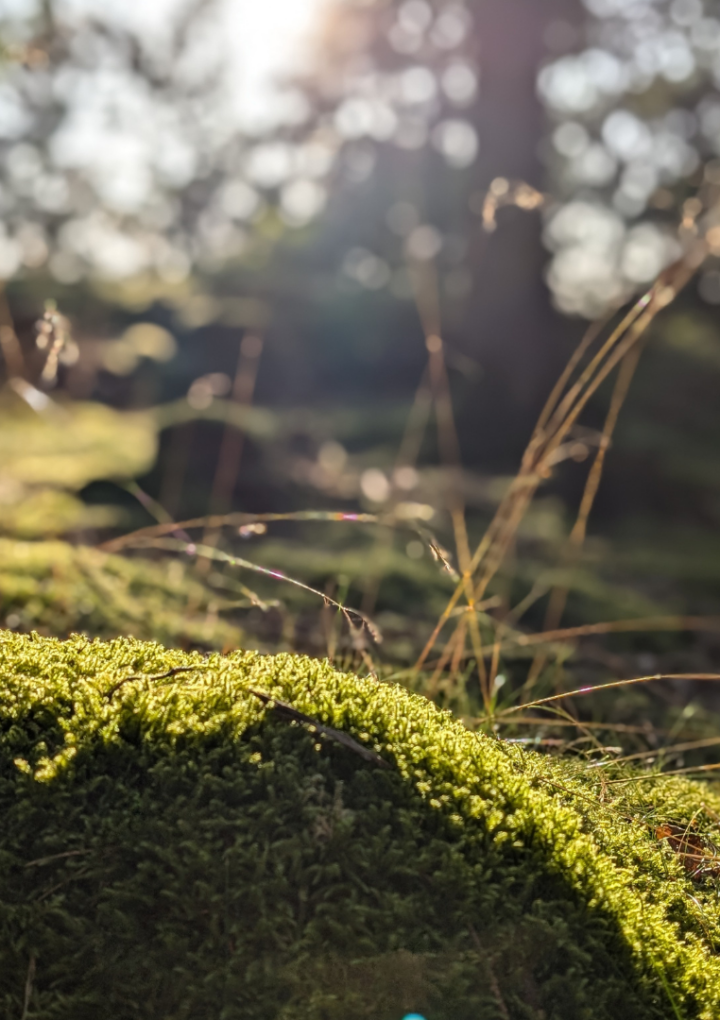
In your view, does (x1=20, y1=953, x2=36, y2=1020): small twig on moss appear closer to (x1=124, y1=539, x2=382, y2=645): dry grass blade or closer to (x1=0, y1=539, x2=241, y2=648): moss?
(x1=124, y1=539, x2=382, y2=645): dry grass blade

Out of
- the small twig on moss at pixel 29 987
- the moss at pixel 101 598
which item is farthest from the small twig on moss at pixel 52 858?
the moss at pixel 101 598

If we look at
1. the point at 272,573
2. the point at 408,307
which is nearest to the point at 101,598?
the point at 272,573

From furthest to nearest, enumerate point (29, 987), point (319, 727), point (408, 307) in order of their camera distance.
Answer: point (408, 307)
point (319, 727)
point (29, 987)

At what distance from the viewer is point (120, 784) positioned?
1.28 m

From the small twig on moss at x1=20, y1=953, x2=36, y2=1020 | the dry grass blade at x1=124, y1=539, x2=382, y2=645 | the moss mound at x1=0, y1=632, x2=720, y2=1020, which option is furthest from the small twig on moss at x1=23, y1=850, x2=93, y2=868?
the dry grass blade at x1=124, y1=539, x2=382, y2=645

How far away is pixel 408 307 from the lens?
19312mm

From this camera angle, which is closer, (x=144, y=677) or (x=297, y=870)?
(x=297, y=870)

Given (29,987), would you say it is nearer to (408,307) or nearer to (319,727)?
(319,727)

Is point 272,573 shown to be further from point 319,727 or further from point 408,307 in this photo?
point 408,307

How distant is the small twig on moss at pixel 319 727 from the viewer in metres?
1.36

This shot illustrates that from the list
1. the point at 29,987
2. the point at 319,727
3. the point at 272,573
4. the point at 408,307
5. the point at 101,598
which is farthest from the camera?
the point at 408,307

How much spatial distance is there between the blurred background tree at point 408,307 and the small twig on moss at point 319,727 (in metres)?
1.36

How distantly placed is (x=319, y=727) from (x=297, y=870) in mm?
229

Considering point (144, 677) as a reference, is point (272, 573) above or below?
above
